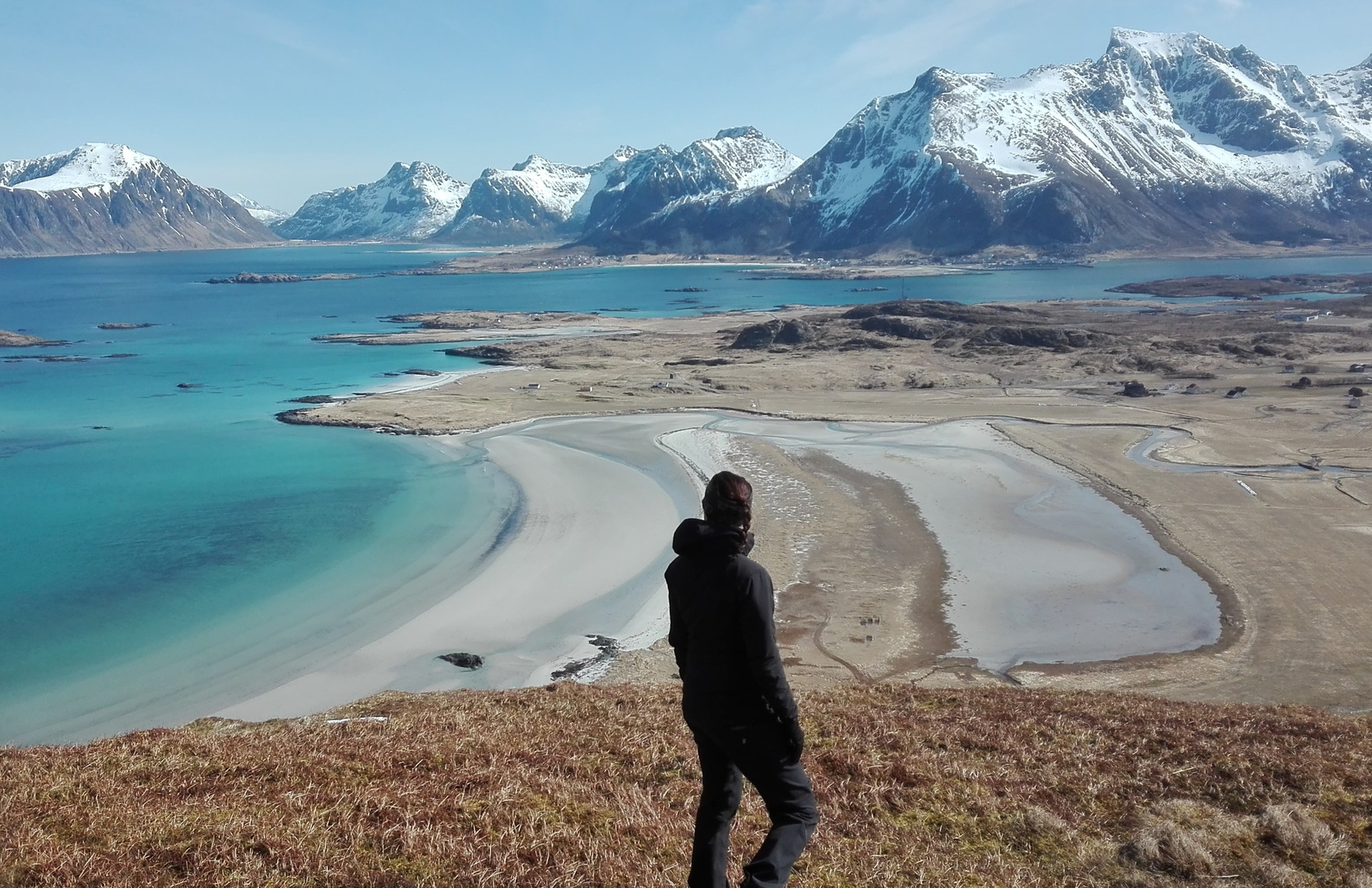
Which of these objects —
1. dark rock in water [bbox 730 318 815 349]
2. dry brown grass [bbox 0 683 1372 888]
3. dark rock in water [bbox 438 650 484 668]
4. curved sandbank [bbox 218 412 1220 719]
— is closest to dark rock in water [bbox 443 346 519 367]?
dark rock in water [bbox 730 318 815 349]

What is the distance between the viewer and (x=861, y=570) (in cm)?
Result: 3080

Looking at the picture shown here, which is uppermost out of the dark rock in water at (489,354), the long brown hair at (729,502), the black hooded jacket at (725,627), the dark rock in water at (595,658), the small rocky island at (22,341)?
the long brown hair at (729,502)

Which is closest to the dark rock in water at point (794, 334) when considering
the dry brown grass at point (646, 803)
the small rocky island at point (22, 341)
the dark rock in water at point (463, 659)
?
the dark rock in water at point (463, 659)

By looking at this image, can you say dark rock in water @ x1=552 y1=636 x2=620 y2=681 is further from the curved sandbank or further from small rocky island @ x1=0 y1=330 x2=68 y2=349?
small rocky island @ x1=0 y1=330 x2=68 y2=349

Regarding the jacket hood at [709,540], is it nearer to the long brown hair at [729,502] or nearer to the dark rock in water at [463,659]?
the long brown hair at [729,502]

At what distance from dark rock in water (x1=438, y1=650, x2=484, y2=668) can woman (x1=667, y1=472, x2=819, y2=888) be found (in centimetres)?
1977

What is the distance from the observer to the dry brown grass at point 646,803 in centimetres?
713

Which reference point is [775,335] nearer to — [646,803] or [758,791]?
[646,803]

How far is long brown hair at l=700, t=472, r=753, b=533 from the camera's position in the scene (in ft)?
18.8

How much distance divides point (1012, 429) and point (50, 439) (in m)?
58.3

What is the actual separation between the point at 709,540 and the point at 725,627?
55cm

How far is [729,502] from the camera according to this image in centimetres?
574

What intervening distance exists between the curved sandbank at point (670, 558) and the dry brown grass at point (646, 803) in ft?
36.9

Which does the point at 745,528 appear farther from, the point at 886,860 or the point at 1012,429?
the point at 1012,429
